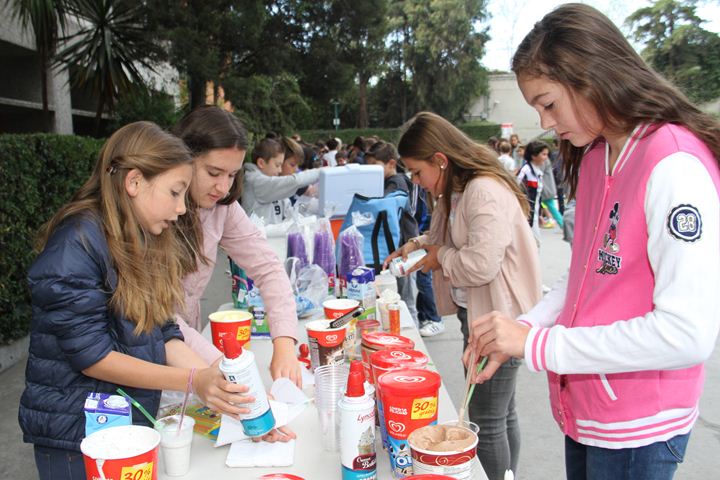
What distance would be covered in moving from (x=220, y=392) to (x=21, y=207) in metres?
4.01

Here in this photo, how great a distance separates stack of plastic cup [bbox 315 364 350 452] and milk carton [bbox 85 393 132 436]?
52 cm

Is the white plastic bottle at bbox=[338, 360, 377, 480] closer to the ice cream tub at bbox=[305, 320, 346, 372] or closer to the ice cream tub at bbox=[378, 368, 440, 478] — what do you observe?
the ice cream tub at bbox=[378, 368, 440, 478]

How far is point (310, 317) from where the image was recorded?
2904mm

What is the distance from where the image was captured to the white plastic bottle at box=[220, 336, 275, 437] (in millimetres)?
1311

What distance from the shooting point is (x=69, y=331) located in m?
1.43

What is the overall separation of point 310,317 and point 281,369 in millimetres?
939

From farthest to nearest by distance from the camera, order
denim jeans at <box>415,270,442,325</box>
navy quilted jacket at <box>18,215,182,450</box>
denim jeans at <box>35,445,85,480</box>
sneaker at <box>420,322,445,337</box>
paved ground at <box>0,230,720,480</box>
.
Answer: denim jeans at <box>415,270,442,325</box> < sneaker at <box>420,322,445,337</box> < paved ground at <box>0,230,720,480</box> < denim jeans at <box>35,445,85,480</box> < navy quilted jacket at <box>18,215,182,450</box>

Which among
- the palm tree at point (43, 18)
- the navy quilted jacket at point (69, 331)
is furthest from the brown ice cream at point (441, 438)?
the palm tree at point (43, 18)

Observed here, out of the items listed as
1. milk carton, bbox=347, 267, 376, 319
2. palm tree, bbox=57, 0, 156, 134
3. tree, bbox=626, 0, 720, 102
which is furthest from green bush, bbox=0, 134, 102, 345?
tree, bbox=626, 0, 720, 102

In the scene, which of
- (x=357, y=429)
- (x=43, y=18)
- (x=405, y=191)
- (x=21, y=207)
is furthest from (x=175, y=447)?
(x=43, y=18)

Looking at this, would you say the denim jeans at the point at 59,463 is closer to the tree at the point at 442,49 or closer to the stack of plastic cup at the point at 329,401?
the stack of plastic cup at the point at 329,401

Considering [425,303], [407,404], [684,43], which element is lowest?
[425,303]

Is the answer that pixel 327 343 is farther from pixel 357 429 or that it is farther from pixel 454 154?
pixel 454 154

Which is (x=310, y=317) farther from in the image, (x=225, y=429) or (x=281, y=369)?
(x=225, y=429)
